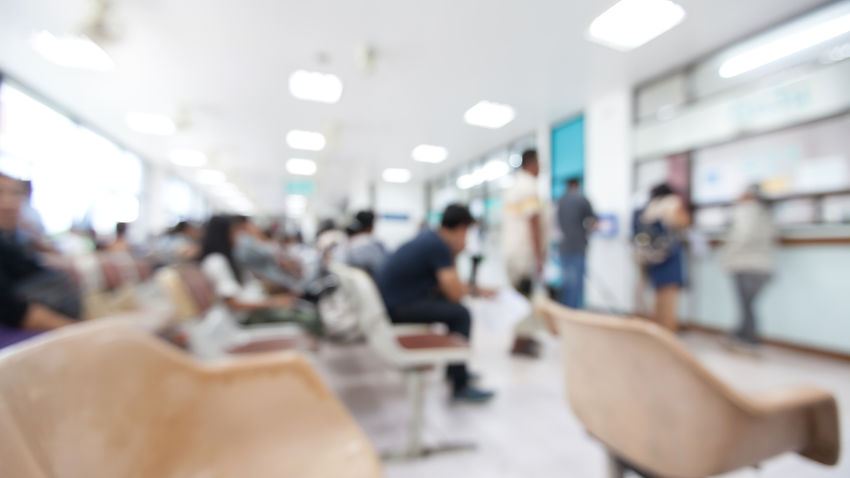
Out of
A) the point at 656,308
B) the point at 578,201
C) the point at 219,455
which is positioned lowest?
the point at 656,308

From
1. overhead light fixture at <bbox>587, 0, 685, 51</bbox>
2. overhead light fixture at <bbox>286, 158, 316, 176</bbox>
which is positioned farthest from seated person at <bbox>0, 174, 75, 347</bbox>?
overhead light fixture at <bbox>286, 158, 316, 176</bbox>

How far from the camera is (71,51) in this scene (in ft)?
12.9

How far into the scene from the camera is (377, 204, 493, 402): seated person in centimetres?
205

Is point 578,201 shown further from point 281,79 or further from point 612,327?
point 281,79

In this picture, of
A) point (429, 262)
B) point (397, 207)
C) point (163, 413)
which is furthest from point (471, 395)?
point (397, 207)

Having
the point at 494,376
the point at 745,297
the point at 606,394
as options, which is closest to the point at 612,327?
the point at 606,394

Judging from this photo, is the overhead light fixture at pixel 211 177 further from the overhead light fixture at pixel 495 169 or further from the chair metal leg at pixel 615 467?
the chair metal leg at pixel 615 467

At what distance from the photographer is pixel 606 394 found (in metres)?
0.86

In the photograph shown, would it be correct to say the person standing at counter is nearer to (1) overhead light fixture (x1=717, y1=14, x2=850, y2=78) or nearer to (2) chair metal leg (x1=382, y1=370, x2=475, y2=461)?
(1) overhead light fixture (x1=717, y1=14, x2=850, y2=78)

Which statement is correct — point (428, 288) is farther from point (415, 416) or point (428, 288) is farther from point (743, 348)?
point (743, 348)

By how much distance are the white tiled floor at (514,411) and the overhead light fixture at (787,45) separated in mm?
779

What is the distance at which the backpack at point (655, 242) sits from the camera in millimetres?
3188

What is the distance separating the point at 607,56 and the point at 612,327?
11.6 feet

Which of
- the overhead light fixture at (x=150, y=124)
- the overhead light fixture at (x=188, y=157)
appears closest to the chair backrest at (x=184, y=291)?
the overhead light fixture at (x=150, y=124)
